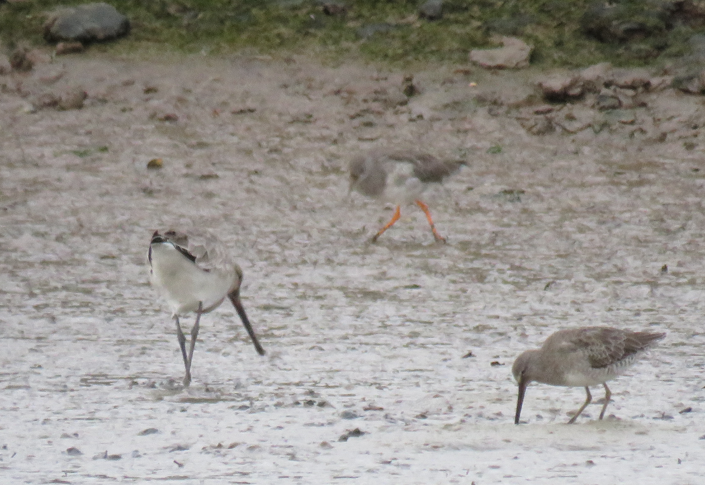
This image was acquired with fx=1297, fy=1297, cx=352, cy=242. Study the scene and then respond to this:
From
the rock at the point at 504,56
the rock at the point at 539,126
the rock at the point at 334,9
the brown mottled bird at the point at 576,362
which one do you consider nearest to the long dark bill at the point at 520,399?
the brown mottled bird at the point at 576,362

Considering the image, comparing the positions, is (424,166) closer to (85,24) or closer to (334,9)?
(334,9)

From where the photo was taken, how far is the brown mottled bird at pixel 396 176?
10.2 m

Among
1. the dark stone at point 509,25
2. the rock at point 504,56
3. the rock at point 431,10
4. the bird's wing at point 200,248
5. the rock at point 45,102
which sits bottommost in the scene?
the rock at point 45,102

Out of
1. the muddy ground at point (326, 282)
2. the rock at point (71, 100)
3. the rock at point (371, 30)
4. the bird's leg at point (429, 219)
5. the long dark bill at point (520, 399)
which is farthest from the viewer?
the rock at point (371, 30)

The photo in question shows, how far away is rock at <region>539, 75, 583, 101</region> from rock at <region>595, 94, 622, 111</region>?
Result: 208 mm

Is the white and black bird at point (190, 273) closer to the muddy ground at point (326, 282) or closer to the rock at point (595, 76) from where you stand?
the muddy ground at point (326, 282)

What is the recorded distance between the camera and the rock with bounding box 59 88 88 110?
43.3 ft

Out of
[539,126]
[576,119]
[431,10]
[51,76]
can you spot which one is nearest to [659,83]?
[576,119]

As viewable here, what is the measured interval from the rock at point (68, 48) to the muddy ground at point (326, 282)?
→ 0.52ft

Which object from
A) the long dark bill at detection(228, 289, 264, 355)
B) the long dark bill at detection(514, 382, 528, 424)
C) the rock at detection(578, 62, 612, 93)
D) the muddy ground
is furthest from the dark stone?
the long dark bill at detection(514, 382, 528, 424)

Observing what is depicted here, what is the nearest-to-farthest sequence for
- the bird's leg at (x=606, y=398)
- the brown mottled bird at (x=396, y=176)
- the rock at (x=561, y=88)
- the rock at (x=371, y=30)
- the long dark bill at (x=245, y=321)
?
the bird's leg at (x=606, y=398) < the long dark bill at (x=245, y=321) < the brown mottled bird at (x=396, y=176) < the rock at (x=561, y=88) < the rock at (x=371, y=30)

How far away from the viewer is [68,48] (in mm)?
14148

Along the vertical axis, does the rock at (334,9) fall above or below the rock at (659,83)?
above

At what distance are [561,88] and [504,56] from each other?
1.00 m
